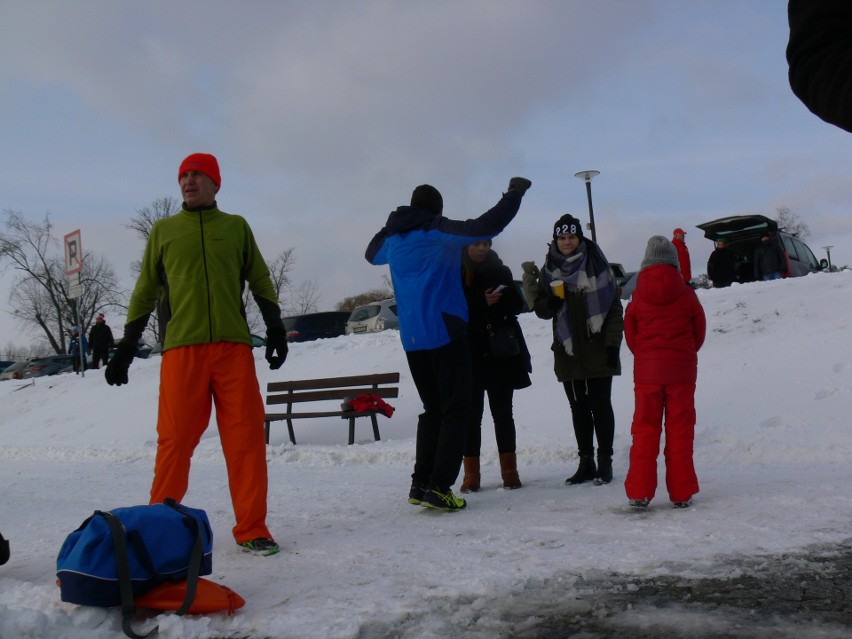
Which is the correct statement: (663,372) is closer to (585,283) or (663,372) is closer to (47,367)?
(585,283)

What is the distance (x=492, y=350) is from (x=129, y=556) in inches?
133

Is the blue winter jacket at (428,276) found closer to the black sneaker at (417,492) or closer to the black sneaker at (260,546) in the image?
the black sneaker at (417,492)

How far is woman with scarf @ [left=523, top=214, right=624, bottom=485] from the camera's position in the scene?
19.2 feet

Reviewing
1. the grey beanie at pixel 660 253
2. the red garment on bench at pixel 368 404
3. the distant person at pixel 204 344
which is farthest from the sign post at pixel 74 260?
the grey beanie at pixel 660 253

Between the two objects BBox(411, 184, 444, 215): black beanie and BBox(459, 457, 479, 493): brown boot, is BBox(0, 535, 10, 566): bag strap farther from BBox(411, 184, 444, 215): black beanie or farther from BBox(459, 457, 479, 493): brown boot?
BBox(459, 457, 479, 493): brown boot

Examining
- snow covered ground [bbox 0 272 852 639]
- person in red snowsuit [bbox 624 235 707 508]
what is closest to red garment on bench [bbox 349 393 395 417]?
snow covered ground [bbox 0 272 852 639]

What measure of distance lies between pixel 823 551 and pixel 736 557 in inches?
14.8

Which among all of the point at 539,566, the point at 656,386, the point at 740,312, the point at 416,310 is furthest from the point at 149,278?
the point at 740,312

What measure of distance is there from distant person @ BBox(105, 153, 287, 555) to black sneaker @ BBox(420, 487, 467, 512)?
1129 millimetres

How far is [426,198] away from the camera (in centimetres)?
520

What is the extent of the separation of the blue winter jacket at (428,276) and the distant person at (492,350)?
2.67ft

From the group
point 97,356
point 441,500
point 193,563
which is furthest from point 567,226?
point 97,356

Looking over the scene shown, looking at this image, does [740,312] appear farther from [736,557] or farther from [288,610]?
[288,610]

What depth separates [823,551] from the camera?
11.4ft
